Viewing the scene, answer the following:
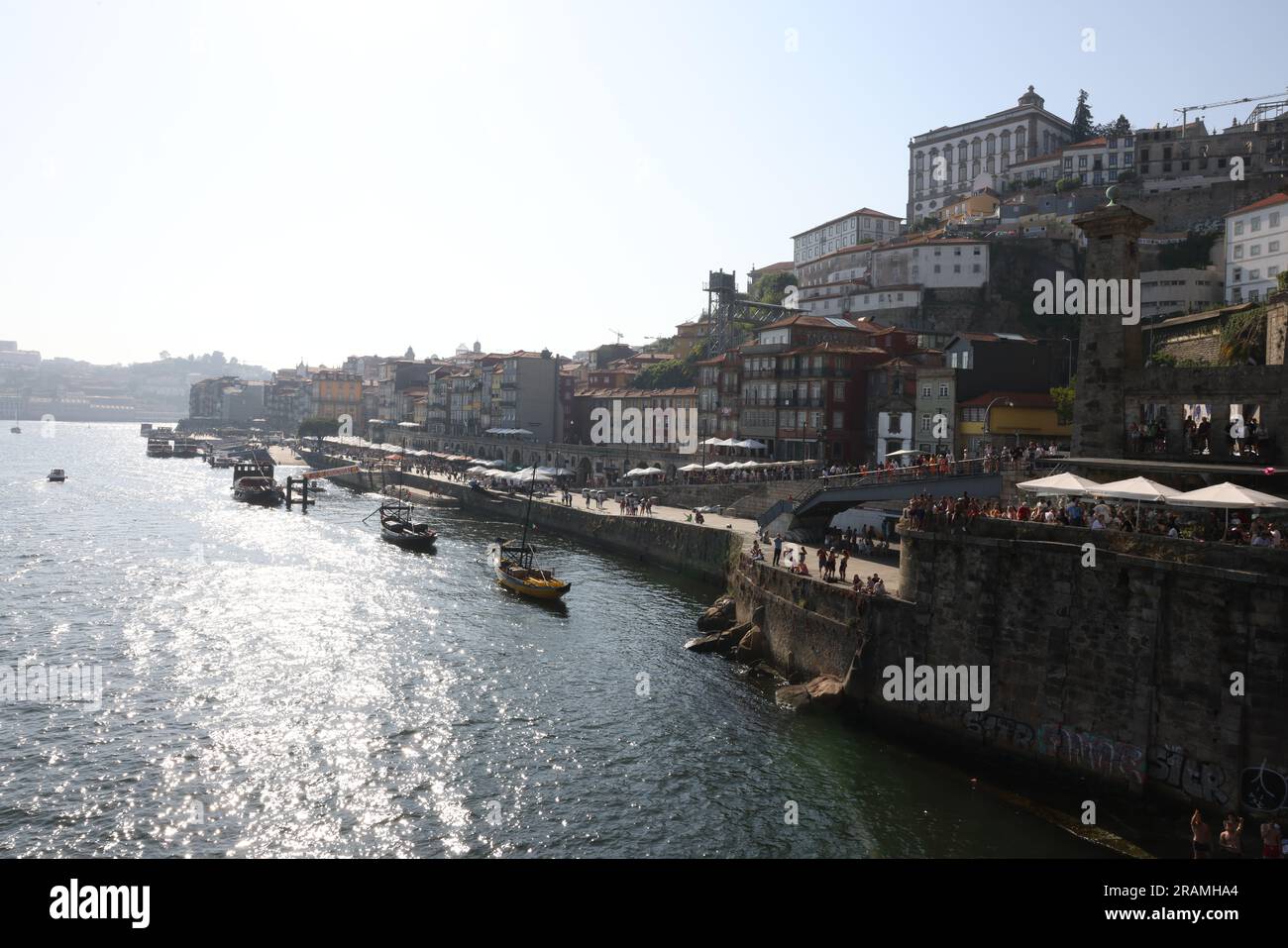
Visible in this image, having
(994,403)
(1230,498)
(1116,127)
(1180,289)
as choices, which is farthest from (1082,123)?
(1230,498)

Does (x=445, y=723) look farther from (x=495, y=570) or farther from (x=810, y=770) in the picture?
(x=495, y=570)

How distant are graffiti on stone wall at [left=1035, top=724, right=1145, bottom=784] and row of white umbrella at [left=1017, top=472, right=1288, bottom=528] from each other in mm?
7133

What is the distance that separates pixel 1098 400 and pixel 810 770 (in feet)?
69.2

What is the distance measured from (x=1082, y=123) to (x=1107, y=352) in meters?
115

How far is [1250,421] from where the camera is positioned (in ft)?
105

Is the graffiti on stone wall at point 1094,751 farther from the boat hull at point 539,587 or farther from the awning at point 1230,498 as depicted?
the boat hull at point 539,587

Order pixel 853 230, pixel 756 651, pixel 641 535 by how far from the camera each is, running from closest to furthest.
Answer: pixel 756 651 → pixel 641 535 → pixel 853 230

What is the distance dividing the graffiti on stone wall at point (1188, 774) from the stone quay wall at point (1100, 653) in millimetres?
28

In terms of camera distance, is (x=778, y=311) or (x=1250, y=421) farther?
(x=778, y=311)

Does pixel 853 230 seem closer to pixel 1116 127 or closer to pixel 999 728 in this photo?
pixel 1116 127

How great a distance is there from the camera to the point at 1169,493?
1048 inches

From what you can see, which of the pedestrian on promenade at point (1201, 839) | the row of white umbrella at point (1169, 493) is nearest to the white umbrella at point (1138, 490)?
the row of white umbrella at point (1169, 493)

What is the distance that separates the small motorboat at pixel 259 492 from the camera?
332 feet
